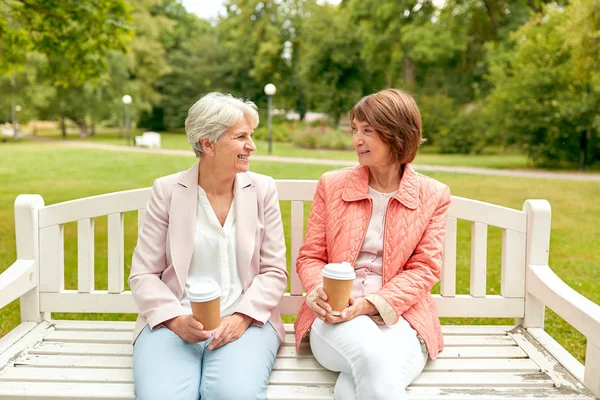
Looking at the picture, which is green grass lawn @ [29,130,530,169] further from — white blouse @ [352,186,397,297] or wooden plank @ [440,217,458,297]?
white blouse @ [352,186,397,297]

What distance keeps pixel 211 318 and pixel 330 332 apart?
1.71ft

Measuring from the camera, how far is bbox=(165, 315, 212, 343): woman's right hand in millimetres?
2268

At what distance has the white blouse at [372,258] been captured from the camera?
266cm

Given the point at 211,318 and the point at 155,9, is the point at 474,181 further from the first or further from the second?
the point at 155,9

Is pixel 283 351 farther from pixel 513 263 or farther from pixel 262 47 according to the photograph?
pixel 262 47

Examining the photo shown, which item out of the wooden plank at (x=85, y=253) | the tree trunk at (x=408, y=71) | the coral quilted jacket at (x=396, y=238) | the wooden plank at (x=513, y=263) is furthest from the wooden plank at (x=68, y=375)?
the tree trunk at (x=408, y=71)

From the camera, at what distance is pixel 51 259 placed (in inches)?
120

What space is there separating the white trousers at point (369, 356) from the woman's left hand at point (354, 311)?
3 cm

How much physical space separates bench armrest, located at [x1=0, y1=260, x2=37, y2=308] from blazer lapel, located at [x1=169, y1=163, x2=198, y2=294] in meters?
0.82

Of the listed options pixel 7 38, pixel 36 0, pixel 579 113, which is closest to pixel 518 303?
pixel 36 0

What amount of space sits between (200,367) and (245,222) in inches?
25.8

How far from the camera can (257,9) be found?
42.6 metres

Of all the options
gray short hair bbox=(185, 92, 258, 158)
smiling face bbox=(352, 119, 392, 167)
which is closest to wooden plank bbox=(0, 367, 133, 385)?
gray short hair bbox=(185, 92, 258, 158)

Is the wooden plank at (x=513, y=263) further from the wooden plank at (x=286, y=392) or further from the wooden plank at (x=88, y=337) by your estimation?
the wooden plank at (x=88, y=337)
